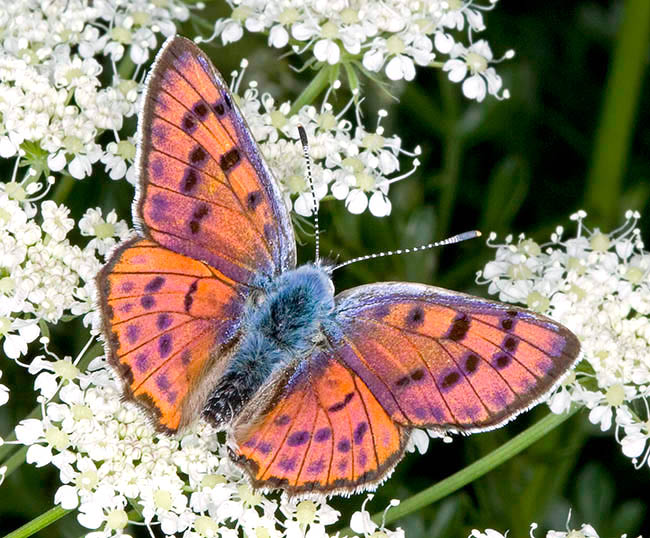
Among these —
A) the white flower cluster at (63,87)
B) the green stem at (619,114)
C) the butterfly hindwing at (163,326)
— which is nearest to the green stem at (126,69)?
the white flower cluster at (63,87)

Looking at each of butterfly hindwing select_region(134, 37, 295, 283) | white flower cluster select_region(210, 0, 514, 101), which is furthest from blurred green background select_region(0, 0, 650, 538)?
butterfly hindwing select_region(134, 37, 295, 283)

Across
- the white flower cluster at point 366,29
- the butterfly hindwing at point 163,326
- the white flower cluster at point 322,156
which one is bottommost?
Result: the butterfly hindwing at point 163,326

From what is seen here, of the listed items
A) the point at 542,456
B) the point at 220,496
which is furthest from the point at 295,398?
the point at 542,456

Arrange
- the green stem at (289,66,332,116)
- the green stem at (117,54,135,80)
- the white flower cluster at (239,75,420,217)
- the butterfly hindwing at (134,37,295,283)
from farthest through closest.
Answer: the green stem at (117,54,135,80) → the green stem at (289,66,332,116) → the white flower cluster at (239,75,420,217) → the butterfly hindwing at (134,37,295,283)

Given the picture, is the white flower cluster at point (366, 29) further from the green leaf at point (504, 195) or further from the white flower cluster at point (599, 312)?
the white flower cluster at point (599, 312)

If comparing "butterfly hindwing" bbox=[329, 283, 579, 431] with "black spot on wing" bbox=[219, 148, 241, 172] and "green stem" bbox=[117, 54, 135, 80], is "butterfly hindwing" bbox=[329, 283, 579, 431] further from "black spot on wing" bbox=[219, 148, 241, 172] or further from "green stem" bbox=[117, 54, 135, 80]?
"green stem" bbox=[117, 54, 135, 80]

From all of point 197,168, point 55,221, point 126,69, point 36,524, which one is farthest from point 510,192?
point 36,524

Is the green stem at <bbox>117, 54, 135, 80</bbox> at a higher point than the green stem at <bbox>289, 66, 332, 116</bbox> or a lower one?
lower
